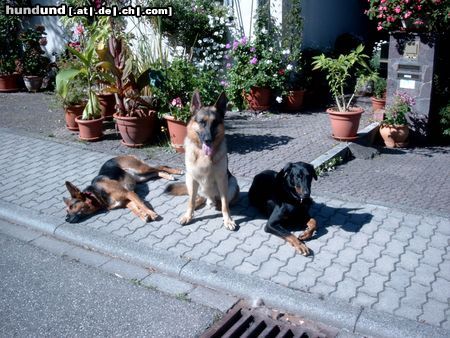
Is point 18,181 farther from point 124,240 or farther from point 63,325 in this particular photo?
point 63,325

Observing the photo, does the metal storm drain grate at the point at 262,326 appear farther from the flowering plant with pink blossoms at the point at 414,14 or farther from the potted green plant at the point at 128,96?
the flowering plant with pink blossoms at the point at 414,14

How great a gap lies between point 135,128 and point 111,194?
2.46 metres

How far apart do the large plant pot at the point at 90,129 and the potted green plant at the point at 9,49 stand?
6.52 metres

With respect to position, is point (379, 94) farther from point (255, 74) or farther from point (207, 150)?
point (207, 150)

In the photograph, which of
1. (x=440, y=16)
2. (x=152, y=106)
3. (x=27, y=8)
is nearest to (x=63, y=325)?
(x=152, y=106)

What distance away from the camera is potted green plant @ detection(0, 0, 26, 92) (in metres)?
Result: 13.8

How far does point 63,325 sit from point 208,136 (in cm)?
230

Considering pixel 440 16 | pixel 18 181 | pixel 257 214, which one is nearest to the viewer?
pixel 257 214

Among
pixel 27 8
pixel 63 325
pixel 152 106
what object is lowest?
pixel 63 325

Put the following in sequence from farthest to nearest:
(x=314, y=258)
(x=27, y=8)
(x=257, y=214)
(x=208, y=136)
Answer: (x=27, y=8)
(x=257, y=214)
(x=208, y=136)
(x=314, y=258)

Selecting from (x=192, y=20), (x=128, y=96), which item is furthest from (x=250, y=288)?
(x=192, y=20)

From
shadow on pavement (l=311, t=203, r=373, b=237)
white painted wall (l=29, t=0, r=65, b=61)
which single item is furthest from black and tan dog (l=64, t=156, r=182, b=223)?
white painted wall (l=29, t=0, r=65, b=61)

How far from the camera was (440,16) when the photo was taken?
24.6ft

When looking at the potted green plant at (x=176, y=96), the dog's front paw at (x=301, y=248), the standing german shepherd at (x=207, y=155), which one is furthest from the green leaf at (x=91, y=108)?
the dog's front paw at (x=301, y=248)
